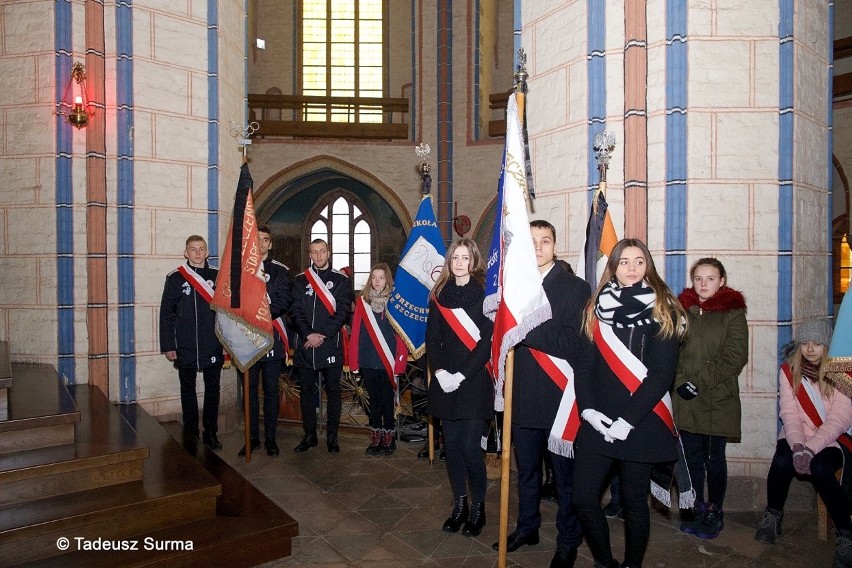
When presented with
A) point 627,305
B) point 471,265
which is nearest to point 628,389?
point 627,305

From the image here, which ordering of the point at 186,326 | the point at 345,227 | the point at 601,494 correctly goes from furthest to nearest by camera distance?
the point at 345,227 < the point at 186,326 < the point at 601,494

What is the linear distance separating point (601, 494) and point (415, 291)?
95.6 inches

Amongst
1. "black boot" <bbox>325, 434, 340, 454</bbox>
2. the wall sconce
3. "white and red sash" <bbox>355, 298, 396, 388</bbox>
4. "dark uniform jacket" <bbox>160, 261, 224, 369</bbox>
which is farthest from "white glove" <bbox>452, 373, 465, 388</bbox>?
the wall sconce

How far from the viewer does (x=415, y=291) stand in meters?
4.89

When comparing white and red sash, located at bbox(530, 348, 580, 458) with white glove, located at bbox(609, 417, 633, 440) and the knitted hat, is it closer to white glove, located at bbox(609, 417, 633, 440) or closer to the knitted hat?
white glove, located at bbox(609, 417, 633, 440)

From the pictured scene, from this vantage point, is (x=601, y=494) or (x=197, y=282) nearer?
(x=601, y=494)

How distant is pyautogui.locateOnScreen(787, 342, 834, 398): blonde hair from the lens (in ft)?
11.4

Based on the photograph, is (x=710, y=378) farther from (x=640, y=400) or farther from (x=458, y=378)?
(x=458, y=378)

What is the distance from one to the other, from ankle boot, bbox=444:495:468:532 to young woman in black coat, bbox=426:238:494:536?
4 centimetres

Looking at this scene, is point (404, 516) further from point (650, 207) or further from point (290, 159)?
point (290, 159)

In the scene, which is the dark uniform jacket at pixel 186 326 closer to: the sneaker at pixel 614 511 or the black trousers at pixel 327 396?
the black trousers at pixel 327 396

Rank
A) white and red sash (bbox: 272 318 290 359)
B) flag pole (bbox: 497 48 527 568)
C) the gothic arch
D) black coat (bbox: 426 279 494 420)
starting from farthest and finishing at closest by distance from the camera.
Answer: the gothic arch
white and red sash (bbox: 272 318 290 359)
black coat (bbox: 426 279 494 420)
flag pole (bbox: 497 48 527 568)

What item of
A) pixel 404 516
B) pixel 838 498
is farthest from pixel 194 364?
pixel 838 498

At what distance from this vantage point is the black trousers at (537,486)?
3.10 m
